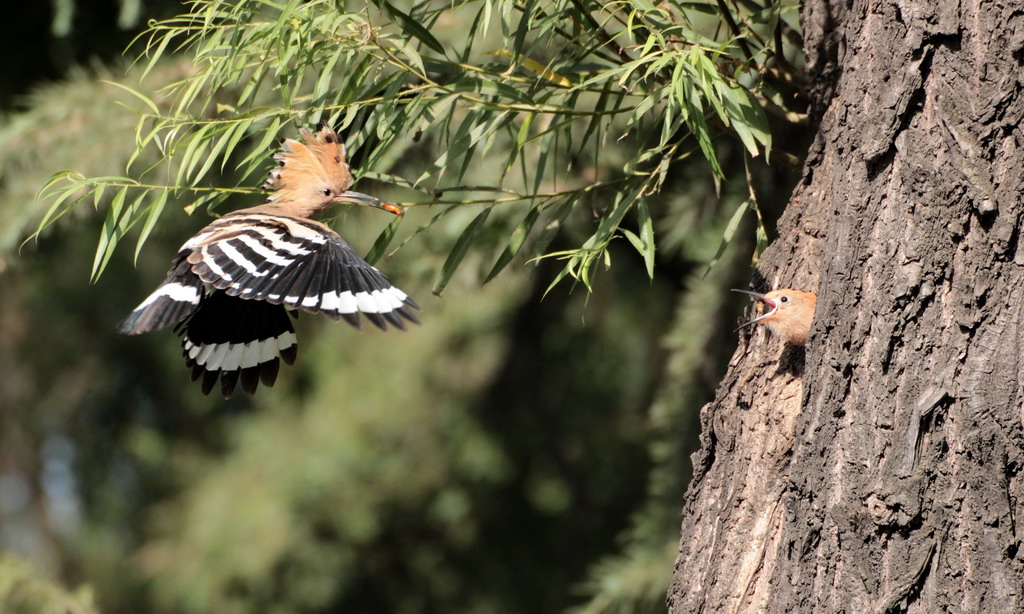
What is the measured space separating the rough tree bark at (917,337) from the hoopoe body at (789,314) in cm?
8

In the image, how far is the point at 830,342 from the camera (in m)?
1.44

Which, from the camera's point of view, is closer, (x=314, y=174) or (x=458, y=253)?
(x=458, y=253)

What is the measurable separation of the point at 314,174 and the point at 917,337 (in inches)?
43.3

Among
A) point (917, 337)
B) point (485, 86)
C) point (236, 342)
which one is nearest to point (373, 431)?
point (236, 342)

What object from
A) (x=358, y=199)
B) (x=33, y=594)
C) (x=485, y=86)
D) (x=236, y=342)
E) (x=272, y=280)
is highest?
(x=485, y=86)

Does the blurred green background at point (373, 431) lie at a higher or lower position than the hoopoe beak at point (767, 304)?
lower

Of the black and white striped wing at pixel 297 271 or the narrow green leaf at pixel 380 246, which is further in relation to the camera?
the narrow green leaf at pixel 380 246

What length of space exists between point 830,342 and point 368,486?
3.58 metres

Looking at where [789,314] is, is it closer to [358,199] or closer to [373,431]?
[358,199]

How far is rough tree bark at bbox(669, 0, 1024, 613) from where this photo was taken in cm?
132

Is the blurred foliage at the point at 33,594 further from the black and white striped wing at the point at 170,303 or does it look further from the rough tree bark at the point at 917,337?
the rough tree bark at the point at 917,337

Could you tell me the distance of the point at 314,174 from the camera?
1.99 metres

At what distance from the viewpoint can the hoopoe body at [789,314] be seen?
1562 millimetres

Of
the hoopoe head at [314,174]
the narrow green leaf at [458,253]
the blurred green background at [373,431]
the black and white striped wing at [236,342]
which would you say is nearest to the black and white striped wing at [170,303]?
the black and white striped wing at [236,342]
